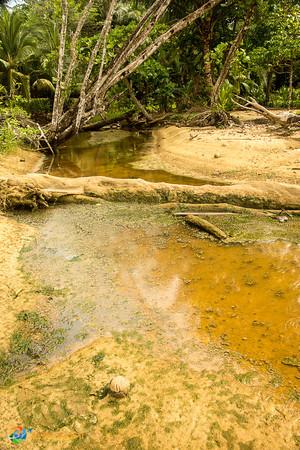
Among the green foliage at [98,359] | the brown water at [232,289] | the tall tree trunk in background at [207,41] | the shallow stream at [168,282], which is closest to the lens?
the green foliage at [98,359]

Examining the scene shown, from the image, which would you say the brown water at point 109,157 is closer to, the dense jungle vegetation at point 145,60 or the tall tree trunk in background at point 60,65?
the dense jungle vegetation at point 145,60

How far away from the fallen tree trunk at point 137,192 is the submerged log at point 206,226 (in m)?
0.77

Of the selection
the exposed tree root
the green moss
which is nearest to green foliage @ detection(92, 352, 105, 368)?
the green moss

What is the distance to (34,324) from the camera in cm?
339

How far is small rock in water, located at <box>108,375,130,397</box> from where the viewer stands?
8.30 ft

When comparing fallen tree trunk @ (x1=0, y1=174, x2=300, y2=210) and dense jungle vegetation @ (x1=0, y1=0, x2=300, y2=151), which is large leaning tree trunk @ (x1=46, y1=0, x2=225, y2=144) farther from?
fallen tree trunk @ (x1=0, y1=174, x2=300, y2=210)

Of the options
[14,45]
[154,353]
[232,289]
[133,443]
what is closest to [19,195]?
[232,289]

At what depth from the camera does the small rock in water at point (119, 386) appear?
99.7 inches

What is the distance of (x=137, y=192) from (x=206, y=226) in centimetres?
182

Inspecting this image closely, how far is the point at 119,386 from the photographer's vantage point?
8.34ft

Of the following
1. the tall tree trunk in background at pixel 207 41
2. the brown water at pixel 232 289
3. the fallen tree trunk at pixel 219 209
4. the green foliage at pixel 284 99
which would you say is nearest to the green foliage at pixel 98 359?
the brown water at pixel 232 289

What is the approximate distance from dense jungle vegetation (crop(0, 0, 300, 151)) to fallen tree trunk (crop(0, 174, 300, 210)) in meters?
2.61

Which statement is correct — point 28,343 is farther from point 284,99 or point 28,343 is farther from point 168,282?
point 284,99

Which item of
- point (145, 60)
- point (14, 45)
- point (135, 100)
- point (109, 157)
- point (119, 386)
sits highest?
point (14, 45)
